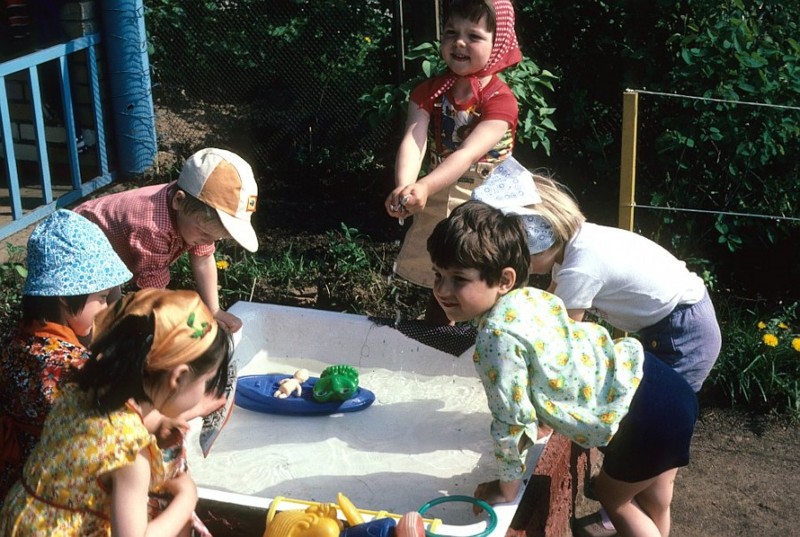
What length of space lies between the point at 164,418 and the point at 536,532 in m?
1.14

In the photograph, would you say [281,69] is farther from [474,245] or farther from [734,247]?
[474,245]

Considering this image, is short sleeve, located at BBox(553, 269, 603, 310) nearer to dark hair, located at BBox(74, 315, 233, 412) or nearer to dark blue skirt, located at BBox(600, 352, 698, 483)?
dark blue skirt, located at BBox(600, 352, 698, 483)

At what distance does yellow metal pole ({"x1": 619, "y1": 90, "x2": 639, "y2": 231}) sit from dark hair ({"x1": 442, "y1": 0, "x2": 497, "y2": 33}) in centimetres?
58

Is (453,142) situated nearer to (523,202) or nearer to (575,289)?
(523,202)

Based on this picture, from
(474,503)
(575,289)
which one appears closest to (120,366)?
(474,503)

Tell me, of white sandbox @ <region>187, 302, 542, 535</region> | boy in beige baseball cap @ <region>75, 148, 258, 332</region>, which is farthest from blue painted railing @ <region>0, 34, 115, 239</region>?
boy in beige baseball cap @ <region>75, 148, 258, 332</region>

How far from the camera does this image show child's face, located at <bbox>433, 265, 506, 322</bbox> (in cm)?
285

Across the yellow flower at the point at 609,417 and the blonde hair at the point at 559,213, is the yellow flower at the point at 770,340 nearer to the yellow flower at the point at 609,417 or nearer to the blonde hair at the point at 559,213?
the blonde hair at the point at 559,213

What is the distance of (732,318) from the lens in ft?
14.7

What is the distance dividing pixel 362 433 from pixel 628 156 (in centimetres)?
144

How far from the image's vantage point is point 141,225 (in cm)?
348

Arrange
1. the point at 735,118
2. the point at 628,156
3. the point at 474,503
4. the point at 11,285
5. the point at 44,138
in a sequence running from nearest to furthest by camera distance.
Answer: the point at 474,503 < the point at 628,156 < the point at 735,118 < the point at 11,285 < the point at 44,138

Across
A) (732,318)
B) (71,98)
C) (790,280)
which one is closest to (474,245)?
(732,318)

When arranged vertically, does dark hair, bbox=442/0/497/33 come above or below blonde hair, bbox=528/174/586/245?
above
